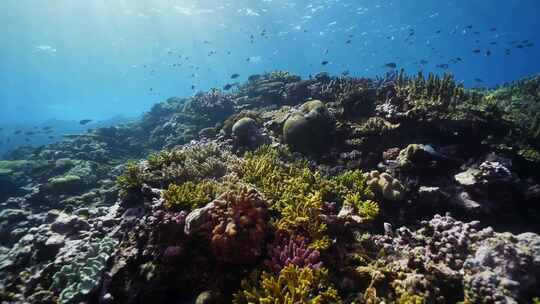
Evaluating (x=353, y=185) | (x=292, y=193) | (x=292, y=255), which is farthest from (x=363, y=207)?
(x=292, y=255)

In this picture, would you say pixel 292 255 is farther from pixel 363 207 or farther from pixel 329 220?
pixel 363 207

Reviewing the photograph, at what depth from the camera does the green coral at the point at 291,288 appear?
12.4 feet

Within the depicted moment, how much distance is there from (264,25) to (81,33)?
33465mm

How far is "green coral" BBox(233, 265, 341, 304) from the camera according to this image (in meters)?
3.77

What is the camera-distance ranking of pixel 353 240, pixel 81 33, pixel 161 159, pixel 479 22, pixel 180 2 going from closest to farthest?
pixel 353 240 → pixel 161 159 → pixel 180 2 → pixel 81 33 → pixel 479 22

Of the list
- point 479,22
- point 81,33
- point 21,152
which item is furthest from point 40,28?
point 479,22

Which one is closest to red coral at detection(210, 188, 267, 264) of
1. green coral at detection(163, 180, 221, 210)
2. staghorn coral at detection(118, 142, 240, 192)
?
green coral at detection(163, 180, 221, 210)

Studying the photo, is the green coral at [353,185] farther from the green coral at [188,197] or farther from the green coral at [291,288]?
the green coral at [188,197]

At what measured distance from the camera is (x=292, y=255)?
4.52 meters

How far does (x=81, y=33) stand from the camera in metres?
55.0

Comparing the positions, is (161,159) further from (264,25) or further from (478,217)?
(264,25)

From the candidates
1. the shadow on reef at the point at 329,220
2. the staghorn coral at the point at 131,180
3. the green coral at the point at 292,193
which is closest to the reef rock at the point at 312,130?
the shadow on reef at the point at 329,220

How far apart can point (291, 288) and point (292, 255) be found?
0.73 meters

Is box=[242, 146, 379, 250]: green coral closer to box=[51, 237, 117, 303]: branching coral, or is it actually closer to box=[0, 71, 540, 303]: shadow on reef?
box=[0, 71, 540, 303]: shadow on reef
